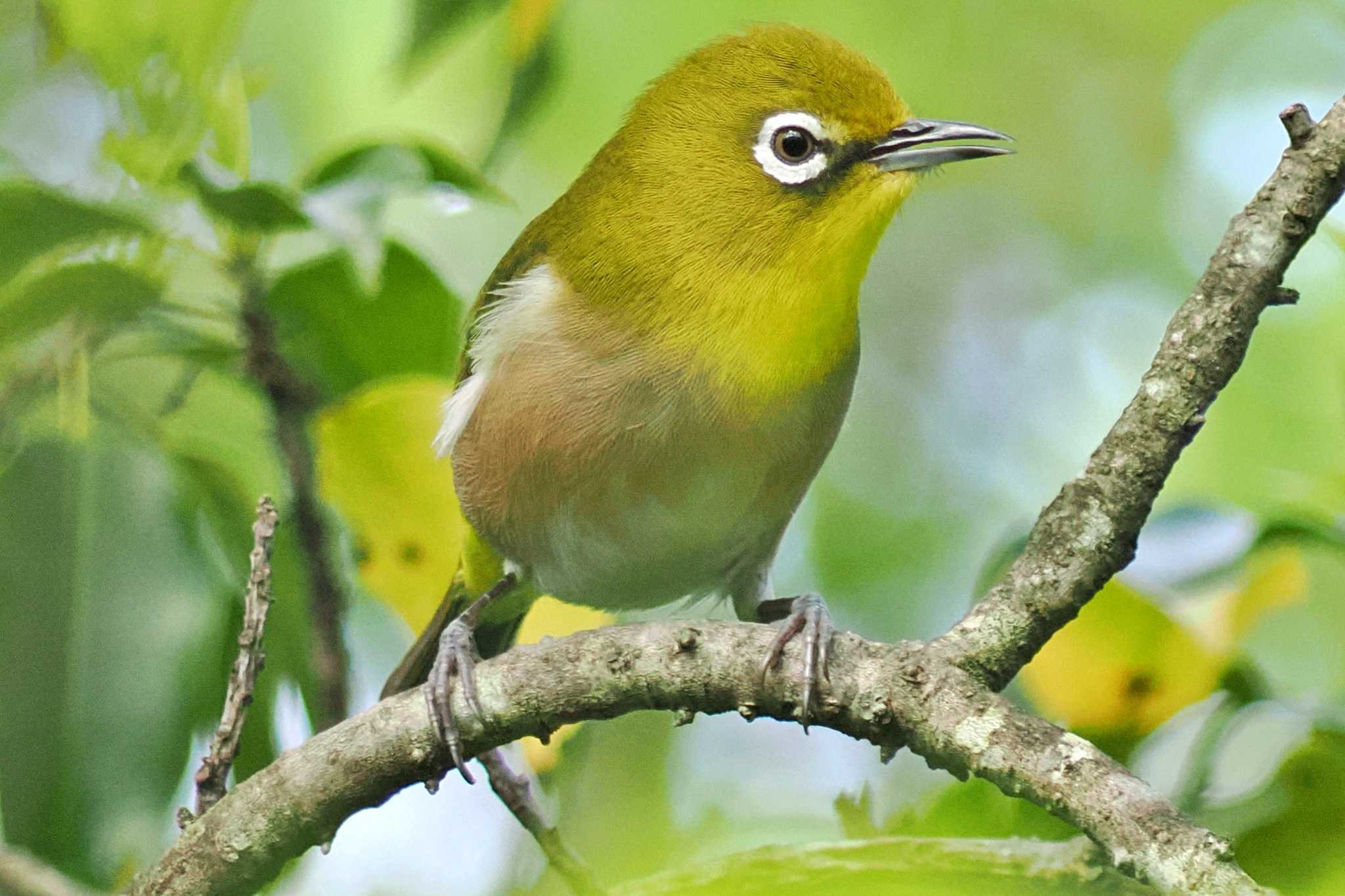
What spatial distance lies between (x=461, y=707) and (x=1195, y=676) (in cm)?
164

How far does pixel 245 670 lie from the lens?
3209mm

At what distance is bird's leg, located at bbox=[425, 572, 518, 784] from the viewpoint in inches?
122

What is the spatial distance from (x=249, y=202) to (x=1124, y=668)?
251cm

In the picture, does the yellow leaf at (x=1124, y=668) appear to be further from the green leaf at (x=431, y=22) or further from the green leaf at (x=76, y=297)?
the green leaf at (x=76, y=297)

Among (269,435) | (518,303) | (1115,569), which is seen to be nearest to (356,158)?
(518,303)

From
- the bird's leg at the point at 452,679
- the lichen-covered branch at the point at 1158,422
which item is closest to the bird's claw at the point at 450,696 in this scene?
the bird's leg at the point at 452,679

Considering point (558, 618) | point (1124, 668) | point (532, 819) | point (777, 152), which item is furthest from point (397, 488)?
point (1124, 668)

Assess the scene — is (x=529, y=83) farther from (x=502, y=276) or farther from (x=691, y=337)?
(x=502, y=276)

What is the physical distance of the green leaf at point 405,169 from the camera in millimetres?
3744

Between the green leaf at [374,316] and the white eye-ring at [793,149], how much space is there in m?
1.06

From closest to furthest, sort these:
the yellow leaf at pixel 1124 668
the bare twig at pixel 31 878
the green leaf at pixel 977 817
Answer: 1. the green leaf at pixel 977 817
2. the yellow leaf at pixel 1124 668
3. the bare twig at pixel 31 878

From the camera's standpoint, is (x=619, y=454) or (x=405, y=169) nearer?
(x=405, y=169)

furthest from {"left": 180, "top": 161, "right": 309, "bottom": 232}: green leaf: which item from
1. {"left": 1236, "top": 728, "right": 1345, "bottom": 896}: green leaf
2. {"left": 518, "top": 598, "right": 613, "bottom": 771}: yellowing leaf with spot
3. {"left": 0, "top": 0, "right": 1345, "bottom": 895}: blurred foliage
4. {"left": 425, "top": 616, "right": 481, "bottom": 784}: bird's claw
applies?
{"left": 1236, "top": 728, "right": 1345, "bottom": 896}: green leaf

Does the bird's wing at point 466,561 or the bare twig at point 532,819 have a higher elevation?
the bird's wing at point 466,561
